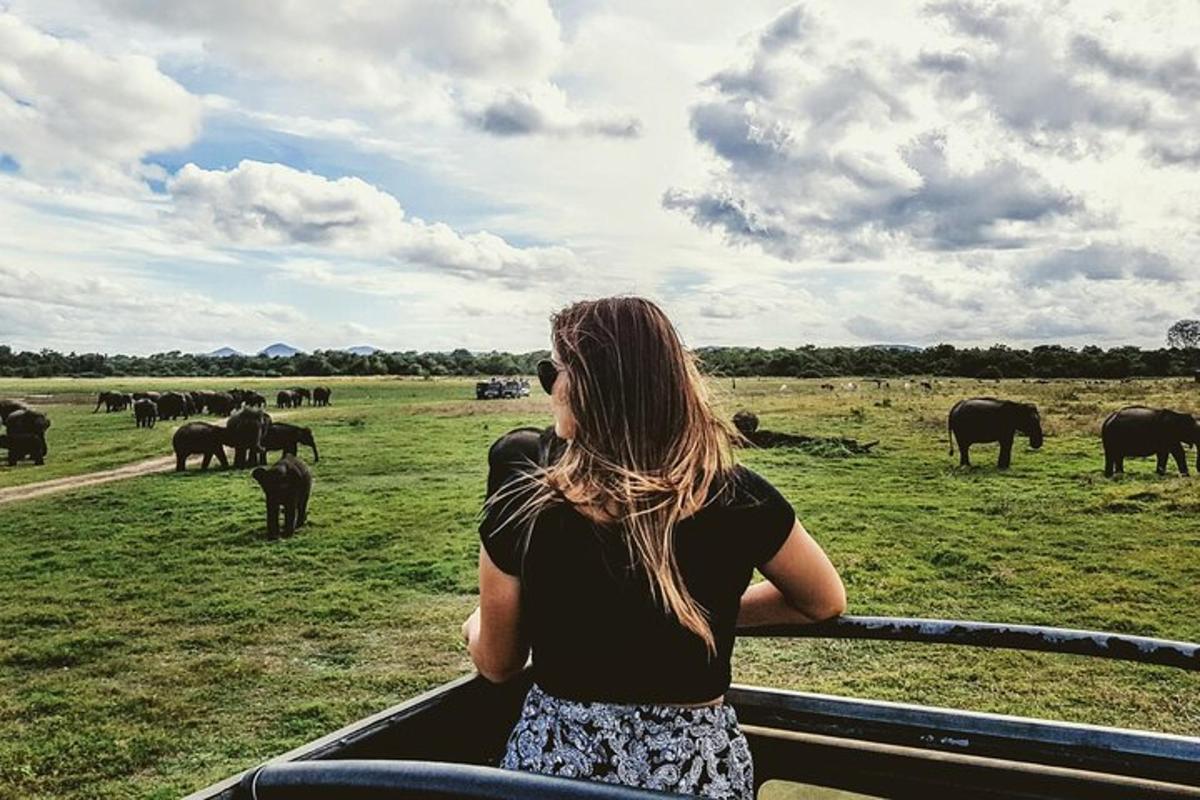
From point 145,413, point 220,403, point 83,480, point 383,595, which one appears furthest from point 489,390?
point 383,595

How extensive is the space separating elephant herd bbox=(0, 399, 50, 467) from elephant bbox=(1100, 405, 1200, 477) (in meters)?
22.6

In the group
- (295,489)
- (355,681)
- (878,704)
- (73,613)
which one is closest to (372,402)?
(295,489)

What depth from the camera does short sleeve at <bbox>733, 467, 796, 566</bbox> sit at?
1711 millimetres

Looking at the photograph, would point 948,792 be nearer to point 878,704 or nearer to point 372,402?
point 878,704

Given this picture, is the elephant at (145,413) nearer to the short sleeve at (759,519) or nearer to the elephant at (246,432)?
the elephant at (246,432)

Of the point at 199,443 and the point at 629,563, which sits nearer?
the point at 629,563

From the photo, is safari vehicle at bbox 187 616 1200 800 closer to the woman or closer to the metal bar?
the metal bar

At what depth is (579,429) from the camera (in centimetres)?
175

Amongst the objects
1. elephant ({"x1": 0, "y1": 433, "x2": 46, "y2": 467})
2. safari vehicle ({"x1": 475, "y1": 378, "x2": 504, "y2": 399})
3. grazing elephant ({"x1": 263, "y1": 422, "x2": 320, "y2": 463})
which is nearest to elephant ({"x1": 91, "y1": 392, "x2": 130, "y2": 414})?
safari vehicle ({"x1": 475, "y1": 378, "x2": 504, "y2": 399})

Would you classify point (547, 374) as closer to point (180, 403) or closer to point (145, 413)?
point (145, 413)

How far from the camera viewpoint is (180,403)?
118 ft

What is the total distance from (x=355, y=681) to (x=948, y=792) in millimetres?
5981

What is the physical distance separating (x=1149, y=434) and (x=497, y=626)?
17.6 m

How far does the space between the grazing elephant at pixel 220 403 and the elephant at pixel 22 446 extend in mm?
14078
